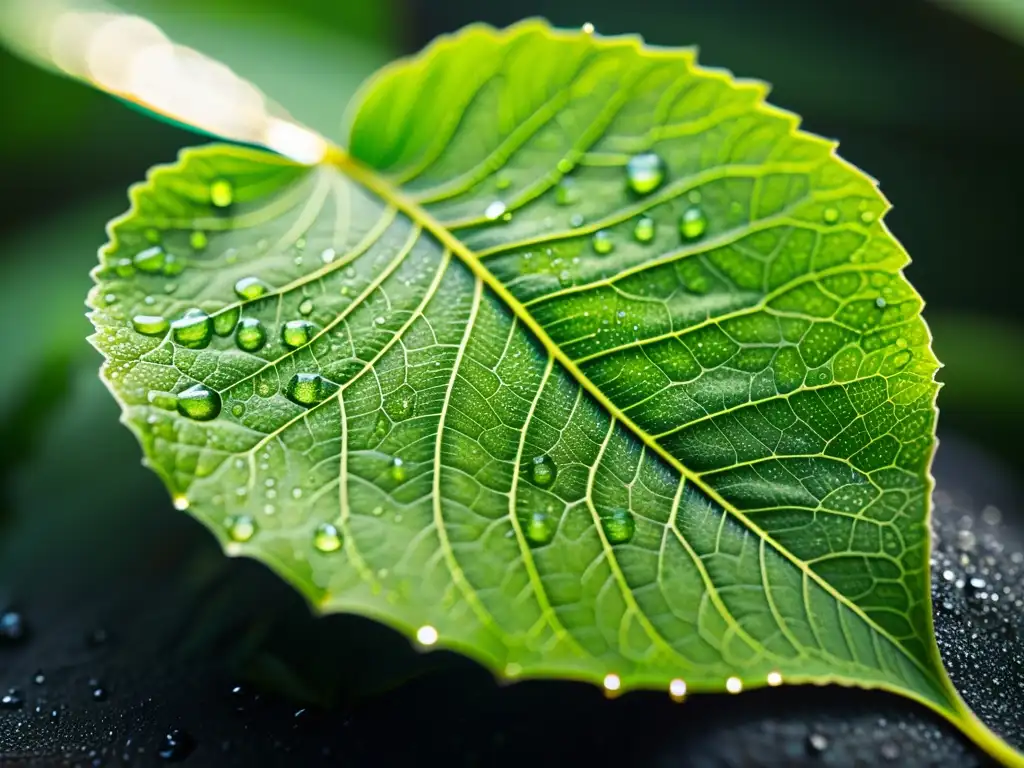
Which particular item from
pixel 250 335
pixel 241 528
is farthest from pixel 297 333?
pixel 241 528

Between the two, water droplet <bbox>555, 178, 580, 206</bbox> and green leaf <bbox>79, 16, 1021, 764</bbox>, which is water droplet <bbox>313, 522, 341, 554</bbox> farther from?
water droplet <bbox>555, 178, 580, 206</bbox>

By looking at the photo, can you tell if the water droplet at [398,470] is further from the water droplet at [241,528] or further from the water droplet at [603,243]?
the water droplet at [603,243]

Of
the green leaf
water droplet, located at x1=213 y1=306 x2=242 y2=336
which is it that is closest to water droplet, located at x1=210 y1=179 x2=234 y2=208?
the green leaf

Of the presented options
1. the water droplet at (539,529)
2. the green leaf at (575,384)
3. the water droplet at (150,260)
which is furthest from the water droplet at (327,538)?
the water droplet at (150,260)

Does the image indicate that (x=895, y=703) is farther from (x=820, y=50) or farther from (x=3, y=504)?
(x=820, y=50)

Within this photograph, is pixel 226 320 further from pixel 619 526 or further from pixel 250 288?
pixel 619 526
